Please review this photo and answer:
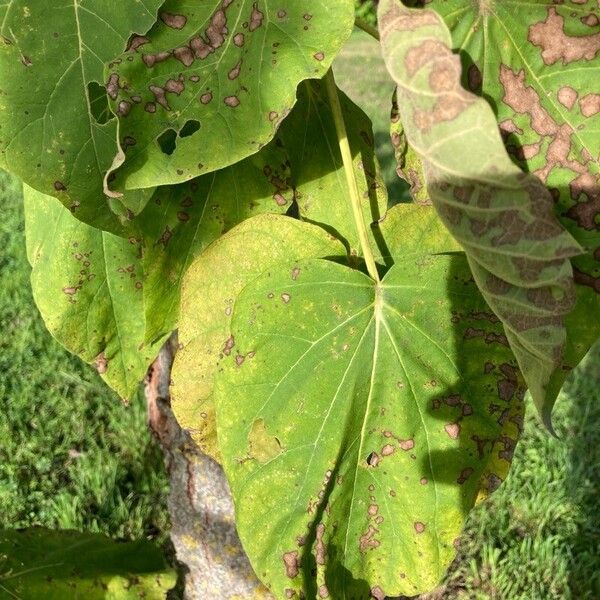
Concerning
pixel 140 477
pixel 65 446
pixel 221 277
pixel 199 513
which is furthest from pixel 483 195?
pixel 65 446

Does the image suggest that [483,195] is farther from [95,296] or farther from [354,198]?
[95,296]

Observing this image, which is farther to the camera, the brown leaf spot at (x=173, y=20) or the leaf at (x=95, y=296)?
the leaf at (x=95, y=296)

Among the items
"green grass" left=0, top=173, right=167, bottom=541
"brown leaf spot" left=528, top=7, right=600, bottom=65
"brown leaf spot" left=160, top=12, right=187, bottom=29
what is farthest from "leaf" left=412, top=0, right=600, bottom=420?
"green grass" left=0, top=173, right=167, bottom=541

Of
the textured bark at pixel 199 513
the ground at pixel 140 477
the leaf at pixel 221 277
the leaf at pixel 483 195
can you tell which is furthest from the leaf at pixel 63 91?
the ground at pixel 140 477

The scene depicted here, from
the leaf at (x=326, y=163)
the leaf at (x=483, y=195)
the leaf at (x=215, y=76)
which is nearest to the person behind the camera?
the leaf at (x=483, y=195)

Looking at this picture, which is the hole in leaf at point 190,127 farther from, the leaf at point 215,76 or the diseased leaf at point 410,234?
the diseased leaf at point 410,234

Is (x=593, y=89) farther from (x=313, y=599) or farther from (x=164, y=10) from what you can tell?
(x=313, y=599)
